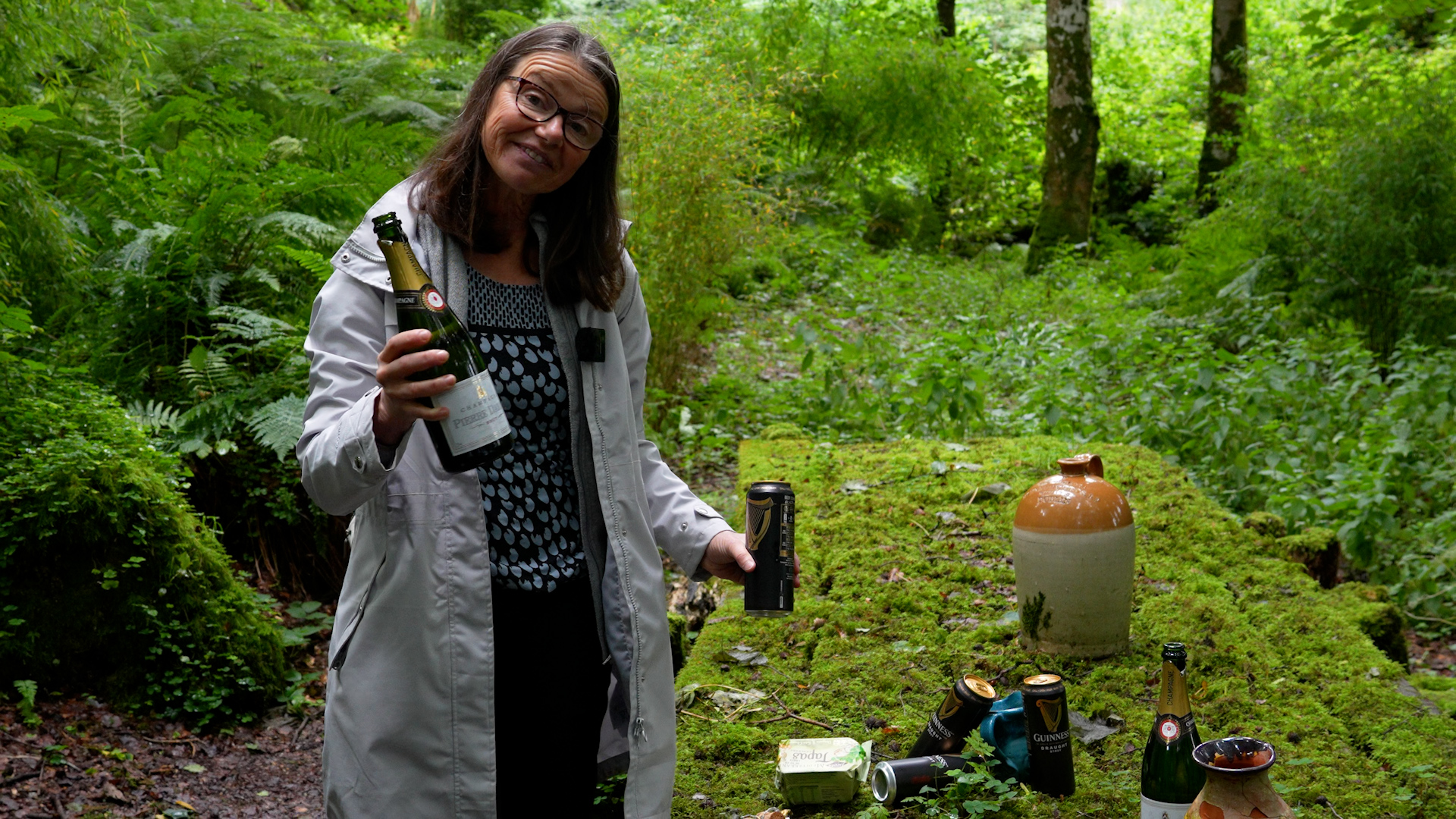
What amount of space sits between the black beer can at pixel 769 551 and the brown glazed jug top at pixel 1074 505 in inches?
61.1

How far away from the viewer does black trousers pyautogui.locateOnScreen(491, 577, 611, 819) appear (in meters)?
1.77

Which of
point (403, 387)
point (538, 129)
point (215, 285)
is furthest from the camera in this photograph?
point (215, 285)

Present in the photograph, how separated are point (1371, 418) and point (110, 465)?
5.76m

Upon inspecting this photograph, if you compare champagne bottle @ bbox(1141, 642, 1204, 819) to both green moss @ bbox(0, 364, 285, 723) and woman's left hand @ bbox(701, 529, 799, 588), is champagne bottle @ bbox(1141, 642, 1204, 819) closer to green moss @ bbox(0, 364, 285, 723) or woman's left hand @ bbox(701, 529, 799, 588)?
woman's left hand @ bbox(701, 529, 799, 588)

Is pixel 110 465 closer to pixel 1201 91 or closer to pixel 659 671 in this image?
pixel 659 671

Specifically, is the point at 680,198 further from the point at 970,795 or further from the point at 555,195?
the point at 555,195

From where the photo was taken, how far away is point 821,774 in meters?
2.61

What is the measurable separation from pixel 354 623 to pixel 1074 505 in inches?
90.2

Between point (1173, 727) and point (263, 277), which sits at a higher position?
point (263, 277)

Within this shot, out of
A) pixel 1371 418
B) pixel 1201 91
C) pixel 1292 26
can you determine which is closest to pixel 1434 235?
pixel 1371 418

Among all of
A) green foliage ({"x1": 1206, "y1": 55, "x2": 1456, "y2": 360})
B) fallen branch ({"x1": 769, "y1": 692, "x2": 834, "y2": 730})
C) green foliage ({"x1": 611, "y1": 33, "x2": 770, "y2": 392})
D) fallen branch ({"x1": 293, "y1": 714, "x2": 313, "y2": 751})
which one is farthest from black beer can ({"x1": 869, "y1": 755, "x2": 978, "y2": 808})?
green foliage ({"x1": 1206, "y1": 55, "x2": 1456, "y2": 360})

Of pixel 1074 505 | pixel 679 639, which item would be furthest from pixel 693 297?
pixel 1074 505

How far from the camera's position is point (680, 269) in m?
6.82

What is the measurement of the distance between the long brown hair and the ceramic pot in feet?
4.05
